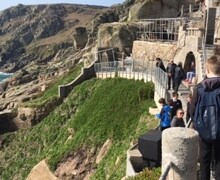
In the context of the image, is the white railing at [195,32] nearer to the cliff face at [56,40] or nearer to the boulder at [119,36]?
the boulder at [119,36]

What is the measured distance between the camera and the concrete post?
6410 millimetres

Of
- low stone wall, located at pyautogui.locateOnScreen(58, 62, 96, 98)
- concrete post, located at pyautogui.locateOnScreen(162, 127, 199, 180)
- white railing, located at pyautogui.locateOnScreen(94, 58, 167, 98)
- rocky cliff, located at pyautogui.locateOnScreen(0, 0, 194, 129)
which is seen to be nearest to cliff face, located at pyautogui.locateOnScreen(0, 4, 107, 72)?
rocky cliff, located at pyautogui.locateOnScreen(0, 0, 194, 129)

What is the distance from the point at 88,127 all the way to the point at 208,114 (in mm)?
19225

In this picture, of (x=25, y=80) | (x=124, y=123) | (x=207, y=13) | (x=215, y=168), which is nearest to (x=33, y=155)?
(x=124, y=123)

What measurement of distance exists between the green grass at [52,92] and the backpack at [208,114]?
25.9m

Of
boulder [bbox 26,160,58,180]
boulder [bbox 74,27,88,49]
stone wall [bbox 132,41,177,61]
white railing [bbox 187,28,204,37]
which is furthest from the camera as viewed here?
boulder [bbox 74,27,88,49]

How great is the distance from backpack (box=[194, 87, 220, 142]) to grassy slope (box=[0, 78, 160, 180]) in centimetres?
1226

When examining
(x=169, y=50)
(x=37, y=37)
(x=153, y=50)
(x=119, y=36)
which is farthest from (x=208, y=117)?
(x=37, y=37)

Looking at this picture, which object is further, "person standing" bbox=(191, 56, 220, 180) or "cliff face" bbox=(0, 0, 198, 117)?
"cliff face" bbox=(0, 0, 198, 117)

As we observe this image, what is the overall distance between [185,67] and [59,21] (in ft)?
546

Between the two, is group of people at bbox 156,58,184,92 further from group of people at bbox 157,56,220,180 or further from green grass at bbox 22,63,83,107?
green grass at bbox 22,63,83,107

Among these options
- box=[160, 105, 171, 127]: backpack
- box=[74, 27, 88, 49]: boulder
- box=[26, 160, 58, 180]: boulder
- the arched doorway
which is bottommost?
box=[26, 160, 58, 180]: boulder

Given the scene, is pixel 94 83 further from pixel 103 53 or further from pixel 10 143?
pixel 10 143

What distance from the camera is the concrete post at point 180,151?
6.41 m
